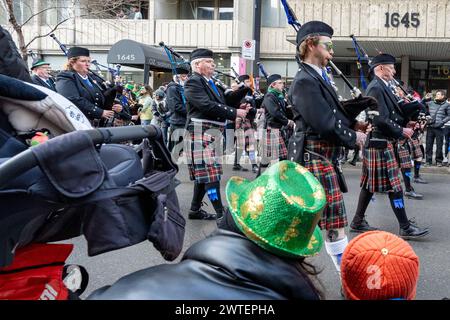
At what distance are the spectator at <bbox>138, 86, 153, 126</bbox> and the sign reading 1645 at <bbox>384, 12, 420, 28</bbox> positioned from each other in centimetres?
746

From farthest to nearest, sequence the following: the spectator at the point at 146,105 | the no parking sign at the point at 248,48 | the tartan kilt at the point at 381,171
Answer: the spectator at the point at 146,105 < the no parking sign at the point at 248,48 < the tartan kilt at the point at 381,171

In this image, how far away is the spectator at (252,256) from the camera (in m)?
1.31

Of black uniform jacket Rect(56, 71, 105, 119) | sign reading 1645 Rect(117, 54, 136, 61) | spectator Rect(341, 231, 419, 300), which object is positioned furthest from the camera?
sign reading 1645 Rect(117, 54, 136, 61)

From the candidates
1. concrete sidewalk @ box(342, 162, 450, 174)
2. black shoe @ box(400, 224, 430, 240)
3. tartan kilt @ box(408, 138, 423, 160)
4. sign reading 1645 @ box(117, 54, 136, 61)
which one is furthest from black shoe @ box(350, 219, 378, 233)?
sign reading 1645 @ box(117, 54, 136, 61)

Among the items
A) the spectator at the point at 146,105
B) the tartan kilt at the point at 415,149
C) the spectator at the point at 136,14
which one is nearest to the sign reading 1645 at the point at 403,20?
the spectator at the point at 146,105

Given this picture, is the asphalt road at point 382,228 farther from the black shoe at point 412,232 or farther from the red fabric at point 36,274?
the red fabric at point 36,274

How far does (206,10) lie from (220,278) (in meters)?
24.2

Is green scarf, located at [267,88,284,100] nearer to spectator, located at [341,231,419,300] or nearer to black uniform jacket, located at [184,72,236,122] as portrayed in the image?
black uniform jacket, located at [184,72,236,122]

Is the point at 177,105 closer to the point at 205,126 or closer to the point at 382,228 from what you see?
the point at 205,126

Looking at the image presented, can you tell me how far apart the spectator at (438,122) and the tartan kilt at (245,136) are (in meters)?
4.19

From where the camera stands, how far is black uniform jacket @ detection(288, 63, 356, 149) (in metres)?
3.68

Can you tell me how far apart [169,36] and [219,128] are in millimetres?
18488
